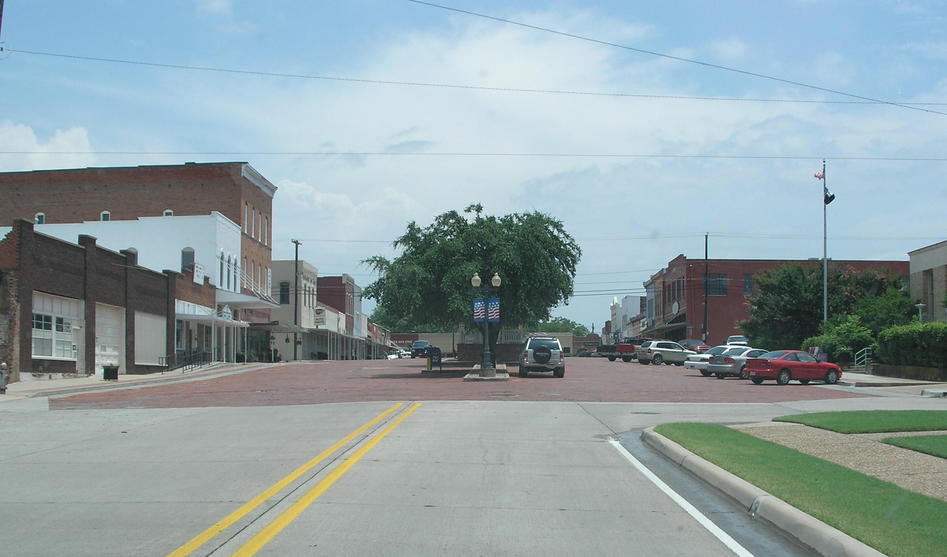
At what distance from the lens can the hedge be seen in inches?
1464

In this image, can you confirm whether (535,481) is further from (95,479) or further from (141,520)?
(95,479)

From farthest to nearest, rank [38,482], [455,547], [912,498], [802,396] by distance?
[802,396]
[38,482]
[912,498]
[455,547]

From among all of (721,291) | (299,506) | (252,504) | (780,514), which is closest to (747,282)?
(721,291)

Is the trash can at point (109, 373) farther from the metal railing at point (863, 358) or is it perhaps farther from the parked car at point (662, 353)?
the parked car at point (662, 353)

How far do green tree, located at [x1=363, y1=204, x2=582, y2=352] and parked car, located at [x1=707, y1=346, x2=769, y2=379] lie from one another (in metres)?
7.74

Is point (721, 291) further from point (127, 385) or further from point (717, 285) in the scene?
point (127, 385)

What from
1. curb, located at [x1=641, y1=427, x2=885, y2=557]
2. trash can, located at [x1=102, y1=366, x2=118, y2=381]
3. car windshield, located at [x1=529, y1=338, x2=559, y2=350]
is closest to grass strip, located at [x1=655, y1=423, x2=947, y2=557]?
curb, located at [x1=641, y1=427, x2=885, y2=557]

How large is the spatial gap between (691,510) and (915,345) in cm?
3471

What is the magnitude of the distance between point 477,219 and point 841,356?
21.2m

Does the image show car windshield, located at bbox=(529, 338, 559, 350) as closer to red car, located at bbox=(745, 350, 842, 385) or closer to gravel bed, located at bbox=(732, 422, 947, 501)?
red car, located at bbox=(745, 350, 842, 385)

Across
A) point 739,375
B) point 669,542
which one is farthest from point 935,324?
point 669,542

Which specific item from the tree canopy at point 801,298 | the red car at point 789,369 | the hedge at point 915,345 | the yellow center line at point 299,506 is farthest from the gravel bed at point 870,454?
the tree canopy at point 801,298

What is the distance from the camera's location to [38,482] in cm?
1073

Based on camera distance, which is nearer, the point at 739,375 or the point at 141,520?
the point at 141,520
